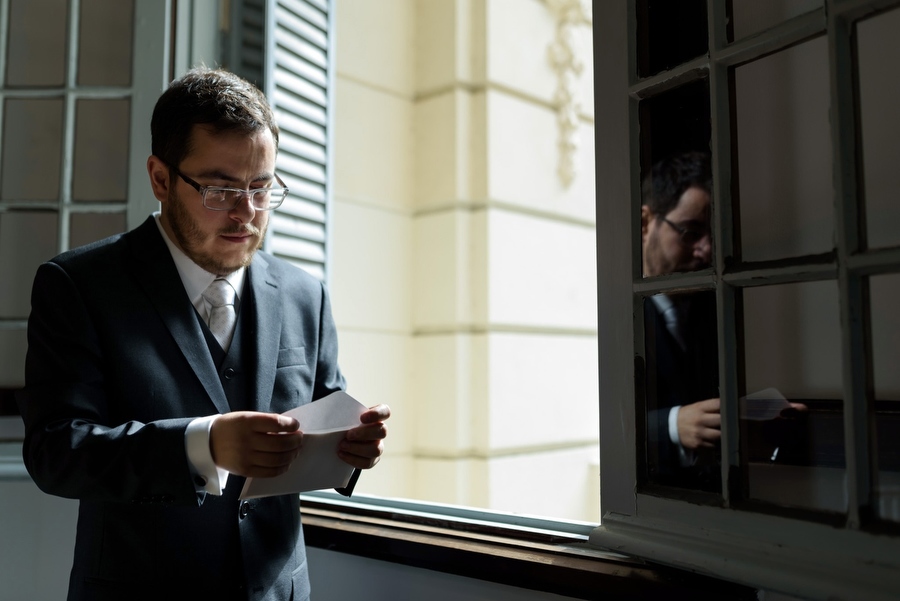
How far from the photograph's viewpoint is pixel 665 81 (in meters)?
1.20

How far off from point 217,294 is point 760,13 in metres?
1.02

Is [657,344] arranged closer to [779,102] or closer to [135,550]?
[779,102]

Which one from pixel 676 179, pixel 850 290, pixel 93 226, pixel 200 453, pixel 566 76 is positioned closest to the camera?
pixel 850 290

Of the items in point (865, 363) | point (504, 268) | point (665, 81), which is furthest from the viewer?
point (504, 268)

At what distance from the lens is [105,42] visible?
1990mm

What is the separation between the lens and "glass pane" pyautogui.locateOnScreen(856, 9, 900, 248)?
0.95m

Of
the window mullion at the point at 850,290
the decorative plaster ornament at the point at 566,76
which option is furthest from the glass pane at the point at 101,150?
the decorative plaster ornament at the point at 566,76

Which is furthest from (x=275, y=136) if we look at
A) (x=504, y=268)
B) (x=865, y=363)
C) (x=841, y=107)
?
(x=504, y=268)

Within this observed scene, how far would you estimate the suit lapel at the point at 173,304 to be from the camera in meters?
1.21

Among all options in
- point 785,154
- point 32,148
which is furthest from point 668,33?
point 32,148

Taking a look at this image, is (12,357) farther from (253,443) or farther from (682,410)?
(682,410)

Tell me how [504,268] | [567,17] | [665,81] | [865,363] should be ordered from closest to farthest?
[865,363] → [665,81] → [504,268] → [567,17]

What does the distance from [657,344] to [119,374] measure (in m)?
0.93

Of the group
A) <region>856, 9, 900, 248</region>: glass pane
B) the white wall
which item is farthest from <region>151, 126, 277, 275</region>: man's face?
the white wall
